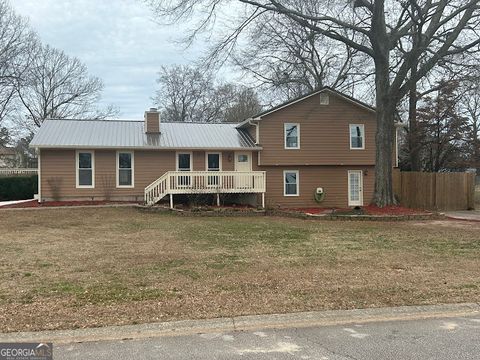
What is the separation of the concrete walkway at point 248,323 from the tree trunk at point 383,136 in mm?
15345

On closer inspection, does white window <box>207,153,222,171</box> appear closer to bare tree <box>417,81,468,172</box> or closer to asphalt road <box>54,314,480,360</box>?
bare tree <box>417,81,468,172</box>

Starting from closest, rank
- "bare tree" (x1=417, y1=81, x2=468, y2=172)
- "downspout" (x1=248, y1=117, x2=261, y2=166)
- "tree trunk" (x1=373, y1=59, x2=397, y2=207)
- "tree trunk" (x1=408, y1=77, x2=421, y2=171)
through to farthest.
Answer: "tree trunk" (x1=373, y1=59, x2=397, y2=207) < "downspout" (x1=248, y1=117, x2=261, y2=166) < "bare tree" (x1=417, y1=81, x2=468, y2=172) < "tree trunk" (x1=408, y1=77, x2=421, y2=171)

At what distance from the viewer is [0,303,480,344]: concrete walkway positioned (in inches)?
180

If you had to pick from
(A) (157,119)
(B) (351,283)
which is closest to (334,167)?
(A) (157,119)

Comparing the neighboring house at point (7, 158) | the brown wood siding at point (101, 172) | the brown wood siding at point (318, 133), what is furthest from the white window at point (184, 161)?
the neighboring house at point (7, 158)

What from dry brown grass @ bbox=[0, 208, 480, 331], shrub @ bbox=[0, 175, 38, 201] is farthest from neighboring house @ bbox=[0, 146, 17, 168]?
dry brown grass @ bbox=[0, 208, 480, 331]

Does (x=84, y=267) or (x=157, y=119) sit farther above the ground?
(x=157, y=119)

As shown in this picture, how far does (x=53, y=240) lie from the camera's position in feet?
36.0

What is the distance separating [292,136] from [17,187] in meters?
15.7

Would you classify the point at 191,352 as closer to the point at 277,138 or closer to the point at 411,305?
the point at 411,305

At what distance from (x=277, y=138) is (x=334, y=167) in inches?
137

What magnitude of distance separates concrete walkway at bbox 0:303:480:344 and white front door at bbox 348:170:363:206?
19.0 m

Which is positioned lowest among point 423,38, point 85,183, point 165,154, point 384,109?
point 85,183

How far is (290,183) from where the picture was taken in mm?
23844
